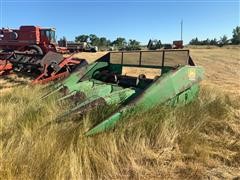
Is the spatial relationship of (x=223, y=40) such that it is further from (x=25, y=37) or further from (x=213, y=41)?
(x=25, y=37)

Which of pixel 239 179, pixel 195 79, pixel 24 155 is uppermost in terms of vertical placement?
pixel 195 79

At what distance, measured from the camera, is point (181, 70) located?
4.69 metres

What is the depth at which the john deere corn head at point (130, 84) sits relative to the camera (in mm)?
4199

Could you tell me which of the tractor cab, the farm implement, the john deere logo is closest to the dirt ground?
the farm implement

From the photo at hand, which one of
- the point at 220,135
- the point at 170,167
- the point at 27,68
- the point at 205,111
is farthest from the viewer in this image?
the point at 27,68

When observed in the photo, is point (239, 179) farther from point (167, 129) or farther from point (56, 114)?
point (56, 114)

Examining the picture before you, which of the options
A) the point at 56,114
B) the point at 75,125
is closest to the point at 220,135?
the point at 75,125

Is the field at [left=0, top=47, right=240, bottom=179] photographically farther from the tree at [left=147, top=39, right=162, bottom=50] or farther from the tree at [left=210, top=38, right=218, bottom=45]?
the tree at [left=210, top=38, right=218, bottom=45]

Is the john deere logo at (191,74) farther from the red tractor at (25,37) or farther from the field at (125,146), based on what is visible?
the red tractor at (25,37)

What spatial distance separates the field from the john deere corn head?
18 cm

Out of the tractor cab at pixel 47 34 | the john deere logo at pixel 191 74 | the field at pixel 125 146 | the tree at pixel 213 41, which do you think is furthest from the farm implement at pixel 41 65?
the tree at pixel 213 41

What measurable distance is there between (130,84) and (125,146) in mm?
2152

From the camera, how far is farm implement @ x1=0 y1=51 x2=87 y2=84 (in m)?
8.07

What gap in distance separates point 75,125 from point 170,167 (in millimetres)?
1186
